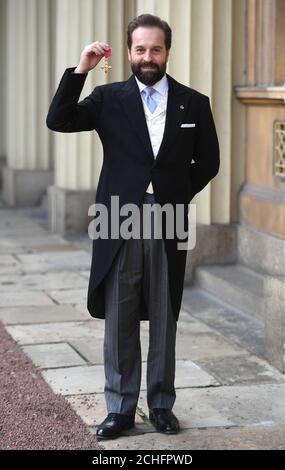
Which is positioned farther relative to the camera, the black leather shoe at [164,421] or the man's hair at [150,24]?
the black leather shoe at [164,421]

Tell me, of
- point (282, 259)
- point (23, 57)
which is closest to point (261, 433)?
point (282, 259)

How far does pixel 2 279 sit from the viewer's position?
909 cm

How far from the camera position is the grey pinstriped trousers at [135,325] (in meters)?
4.89

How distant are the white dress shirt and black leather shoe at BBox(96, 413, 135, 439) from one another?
1.10 metres

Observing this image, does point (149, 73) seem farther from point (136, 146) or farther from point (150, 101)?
point (136, 146)

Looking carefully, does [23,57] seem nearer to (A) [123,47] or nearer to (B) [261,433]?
(A) [123,47]

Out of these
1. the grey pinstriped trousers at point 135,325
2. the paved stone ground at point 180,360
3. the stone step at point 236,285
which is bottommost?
the paved stone ground at point 180,360

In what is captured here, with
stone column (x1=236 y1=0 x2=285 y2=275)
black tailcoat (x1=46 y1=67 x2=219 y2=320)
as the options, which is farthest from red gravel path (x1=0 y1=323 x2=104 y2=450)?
stone column (x1=236 y1=0 x2=285 y2=275)

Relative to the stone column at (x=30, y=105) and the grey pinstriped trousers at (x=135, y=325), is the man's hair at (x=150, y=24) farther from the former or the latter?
the stone column at (x=30, y=105)

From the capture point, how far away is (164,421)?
197 inches

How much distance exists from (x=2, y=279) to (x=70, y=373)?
313 centimetres

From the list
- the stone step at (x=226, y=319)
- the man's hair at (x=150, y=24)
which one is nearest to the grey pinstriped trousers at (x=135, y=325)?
the man's hair at (x=150, y=24)

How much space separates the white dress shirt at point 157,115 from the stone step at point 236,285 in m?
2.71

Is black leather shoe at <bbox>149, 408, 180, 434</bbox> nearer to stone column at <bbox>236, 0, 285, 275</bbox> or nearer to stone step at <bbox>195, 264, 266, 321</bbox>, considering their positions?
stone step at <bbox>195, 264, 266, 321</bbox>
